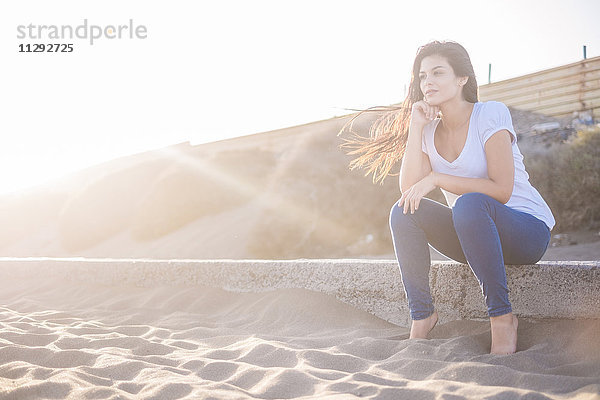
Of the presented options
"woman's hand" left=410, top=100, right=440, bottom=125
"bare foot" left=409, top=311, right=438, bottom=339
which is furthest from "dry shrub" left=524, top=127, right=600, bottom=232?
"bare foot" left=409, top=311, right=438, bottom=339

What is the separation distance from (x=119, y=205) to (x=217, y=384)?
13358 millimetres

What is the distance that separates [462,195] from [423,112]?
1.85 feet

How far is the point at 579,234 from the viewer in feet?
25.7

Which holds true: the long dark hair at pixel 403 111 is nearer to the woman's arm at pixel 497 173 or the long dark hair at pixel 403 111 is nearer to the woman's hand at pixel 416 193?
the woman's hand at pixel 416 193

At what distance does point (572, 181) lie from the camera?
8.25 meters

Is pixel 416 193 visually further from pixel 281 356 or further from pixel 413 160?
pixel 281 356

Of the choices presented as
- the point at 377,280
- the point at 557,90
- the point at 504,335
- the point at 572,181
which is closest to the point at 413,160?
the point at 377,280

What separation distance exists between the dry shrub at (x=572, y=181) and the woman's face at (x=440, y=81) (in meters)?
6.70

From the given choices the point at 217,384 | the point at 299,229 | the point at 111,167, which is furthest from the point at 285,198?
the point at 111,167

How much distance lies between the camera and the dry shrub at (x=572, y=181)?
8.03 meters

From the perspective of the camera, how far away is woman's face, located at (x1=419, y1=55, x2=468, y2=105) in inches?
93.1

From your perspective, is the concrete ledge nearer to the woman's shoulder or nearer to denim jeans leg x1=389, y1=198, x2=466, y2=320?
denim jeans leg x1=389, y1=198, x2=466, y2=320

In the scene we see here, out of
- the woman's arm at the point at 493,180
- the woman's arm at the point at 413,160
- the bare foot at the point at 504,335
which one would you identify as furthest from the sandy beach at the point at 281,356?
the woman's arm at the point at 413,160

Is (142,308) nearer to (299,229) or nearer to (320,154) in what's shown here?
(299,229)
